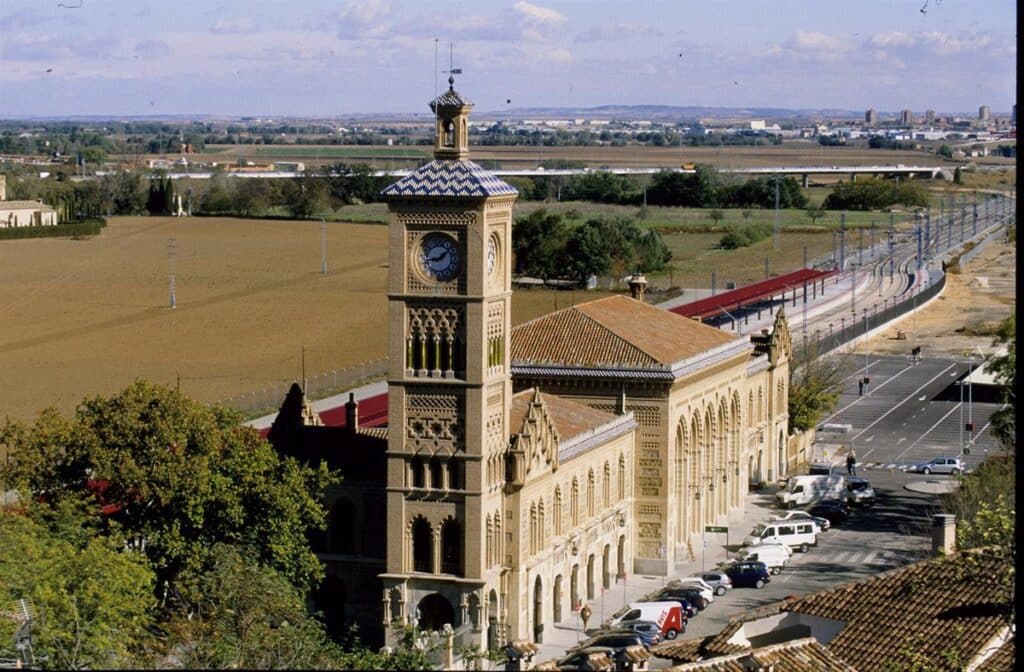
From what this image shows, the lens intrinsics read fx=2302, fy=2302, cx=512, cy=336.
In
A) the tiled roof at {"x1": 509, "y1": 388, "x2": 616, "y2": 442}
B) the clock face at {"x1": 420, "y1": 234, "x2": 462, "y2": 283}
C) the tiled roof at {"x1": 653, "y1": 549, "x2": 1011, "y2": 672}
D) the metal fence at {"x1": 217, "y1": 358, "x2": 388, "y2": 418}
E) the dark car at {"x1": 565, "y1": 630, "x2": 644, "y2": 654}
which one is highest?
the clock face at {"x1": 420, "y1": 234, "x2": 462, "y2": 283}

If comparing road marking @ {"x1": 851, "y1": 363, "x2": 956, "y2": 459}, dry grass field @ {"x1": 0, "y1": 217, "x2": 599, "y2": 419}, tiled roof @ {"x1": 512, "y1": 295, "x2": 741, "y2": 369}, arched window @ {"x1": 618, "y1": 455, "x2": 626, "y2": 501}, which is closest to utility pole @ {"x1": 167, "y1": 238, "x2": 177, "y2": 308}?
dry grass field @ {"x1": 0, "y1": 217, "x2": 599, "y2": 419}

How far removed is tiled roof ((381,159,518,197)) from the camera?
1908 inches

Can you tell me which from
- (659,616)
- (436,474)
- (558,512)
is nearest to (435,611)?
(436,474)

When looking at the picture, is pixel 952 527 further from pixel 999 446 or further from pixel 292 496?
pixel 999 446

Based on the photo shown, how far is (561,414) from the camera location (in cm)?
5612

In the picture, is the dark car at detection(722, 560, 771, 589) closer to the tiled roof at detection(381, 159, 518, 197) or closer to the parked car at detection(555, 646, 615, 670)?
the parked car at detection(555, 646, 615, 670)

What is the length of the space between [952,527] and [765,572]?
12.2 m

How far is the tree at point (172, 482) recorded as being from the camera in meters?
49.0

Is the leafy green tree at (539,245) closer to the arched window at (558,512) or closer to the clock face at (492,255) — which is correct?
the arched window at (558,512)

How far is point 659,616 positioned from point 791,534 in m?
11.6

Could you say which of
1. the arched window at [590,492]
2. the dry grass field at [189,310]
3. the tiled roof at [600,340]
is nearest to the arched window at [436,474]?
the arched window at [590,492]

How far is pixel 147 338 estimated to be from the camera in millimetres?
107438

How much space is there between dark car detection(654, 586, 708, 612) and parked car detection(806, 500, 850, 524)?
40.1 ft

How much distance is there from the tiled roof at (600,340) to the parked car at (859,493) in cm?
884
